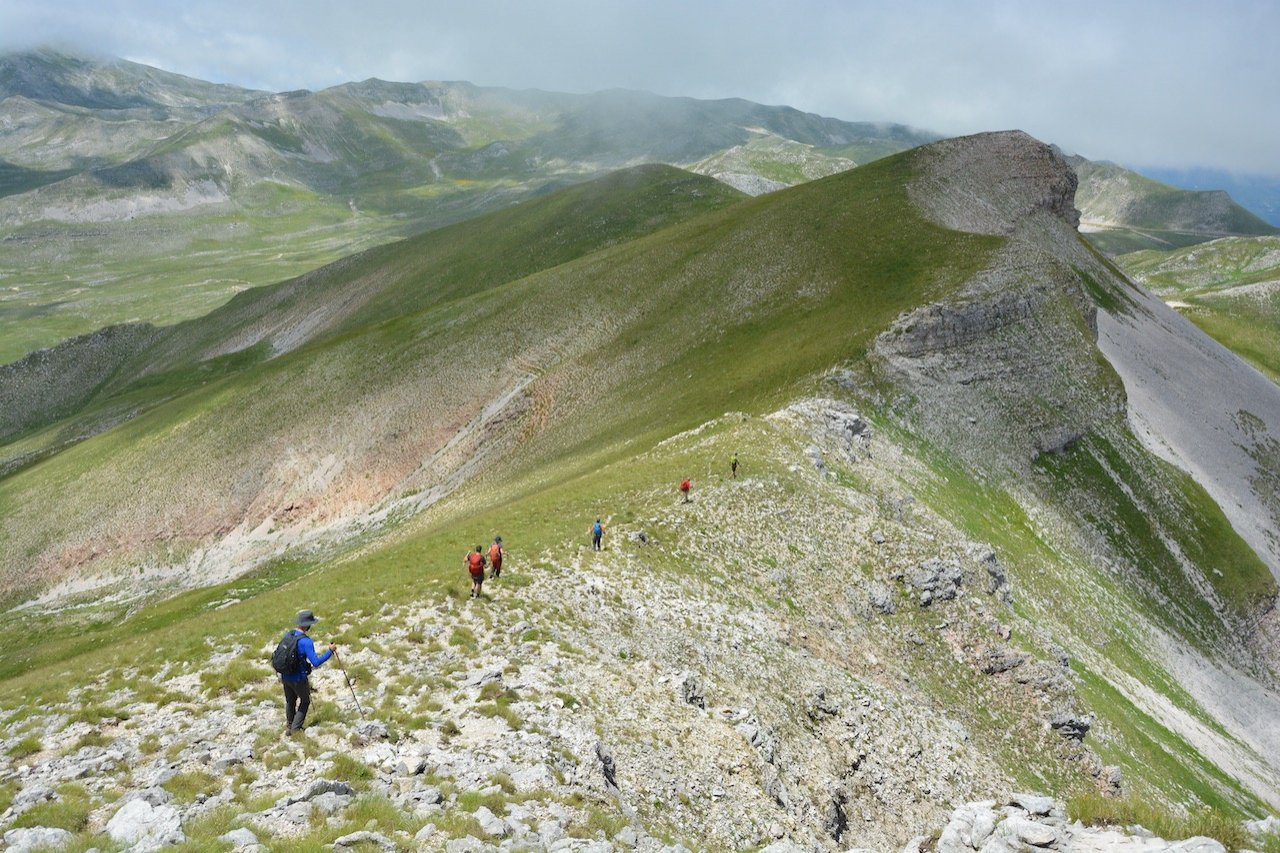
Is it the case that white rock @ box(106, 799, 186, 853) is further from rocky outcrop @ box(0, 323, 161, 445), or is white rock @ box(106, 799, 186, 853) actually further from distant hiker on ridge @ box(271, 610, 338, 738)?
rocky outcrop @ box(0, 323, 161, 445)

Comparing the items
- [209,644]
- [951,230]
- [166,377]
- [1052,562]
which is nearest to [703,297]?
[951,230]

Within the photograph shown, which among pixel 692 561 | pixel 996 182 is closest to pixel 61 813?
pixel 692 561

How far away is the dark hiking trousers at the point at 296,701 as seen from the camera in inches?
590

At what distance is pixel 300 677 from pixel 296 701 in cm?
113

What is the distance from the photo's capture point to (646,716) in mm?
19500

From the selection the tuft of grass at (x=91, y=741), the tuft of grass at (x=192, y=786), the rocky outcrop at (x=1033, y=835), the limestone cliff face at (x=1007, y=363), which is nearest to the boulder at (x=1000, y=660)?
the rocky outcrop at (x=1033, y=835)

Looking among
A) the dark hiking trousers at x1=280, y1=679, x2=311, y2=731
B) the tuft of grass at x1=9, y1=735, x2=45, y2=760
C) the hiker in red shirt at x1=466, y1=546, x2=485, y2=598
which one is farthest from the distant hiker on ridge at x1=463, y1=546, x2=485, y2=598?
the tuft of grass at x1=9, y1=735, x2=45, y2=760

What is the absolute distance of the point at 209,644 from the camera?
838 inches

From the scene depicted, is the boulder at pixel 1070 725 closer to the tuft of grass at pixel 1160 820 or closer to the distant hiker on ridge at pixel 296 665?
the tuft of grass at pixel 1160 820

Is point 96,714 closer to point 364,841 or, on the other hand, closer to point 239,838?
point 239,838

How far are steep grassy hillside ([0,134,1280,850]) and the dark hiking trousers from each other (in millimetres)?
517

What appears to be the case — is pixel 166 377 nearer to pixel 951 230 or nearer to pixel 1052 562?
pixel 951 230

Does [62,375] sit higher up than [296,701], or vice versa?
[62,375]

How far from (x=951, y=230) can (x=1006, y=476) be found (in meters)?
35.3
